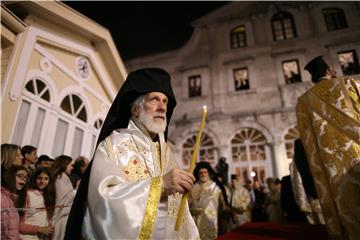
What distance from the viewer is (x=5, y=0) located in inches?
194

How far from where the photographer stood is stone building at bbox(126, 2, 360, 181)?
13984mm

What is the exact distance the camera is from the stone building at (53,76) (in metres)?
5.04

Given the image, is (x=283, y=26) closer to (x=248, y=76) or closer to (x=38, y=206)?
(x=248, y=76)

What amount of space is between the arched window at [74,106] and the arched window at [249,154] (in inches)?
384

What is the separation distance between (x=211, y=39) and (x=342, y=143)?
53.2 ft

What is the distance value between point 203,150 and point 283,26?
1041 centimetres

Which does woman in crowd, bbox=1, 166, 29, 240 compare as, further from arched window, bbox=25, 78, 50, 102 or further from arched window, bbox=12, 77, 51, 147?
arched window, bbox=25, 78, 50, 102

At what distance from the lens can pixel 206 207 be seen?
5.57 metres

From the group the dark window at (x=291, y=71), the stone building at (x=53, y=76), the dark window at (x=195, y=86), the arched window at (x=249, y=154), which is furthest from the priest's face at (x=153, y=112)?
the dark window at (x=291, y=71)

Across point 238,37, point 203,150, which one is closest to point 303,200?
point 203,150

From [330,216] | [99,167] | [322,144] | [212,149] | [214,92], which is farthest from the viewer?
[214,92]

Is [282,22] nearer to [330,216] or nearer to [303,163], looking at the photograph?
[303,163]

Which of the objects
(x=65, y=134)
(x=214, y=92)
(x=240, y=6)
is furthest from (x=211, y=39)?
(x=65, y=134)

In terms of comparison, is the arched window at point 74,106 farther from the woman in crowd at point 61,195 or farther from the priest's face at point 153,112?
the priest's face at point 153,112
